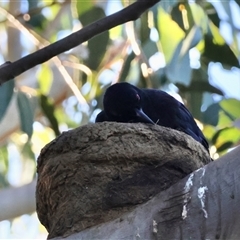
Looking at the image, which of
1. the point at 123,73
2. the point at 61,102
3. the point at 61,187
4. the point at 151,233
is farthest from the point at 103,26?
the point at 61,102

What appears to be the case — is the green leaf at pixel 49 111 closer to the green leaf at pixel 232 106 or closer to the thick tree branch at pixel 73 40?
the green leaf at pixel 232 106

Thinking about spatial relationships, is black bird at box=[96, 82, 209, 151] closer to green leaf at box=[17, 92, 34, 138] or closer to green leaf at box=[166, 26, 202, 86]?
green leaf at box=[166, 26, 202, 86]

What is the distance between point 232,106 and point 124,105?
759mm

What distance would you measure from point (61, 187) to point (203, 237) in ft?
2.14

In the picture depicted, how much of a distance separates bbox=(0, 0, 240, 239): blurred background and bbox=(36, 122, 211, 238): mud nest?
50 centimetres

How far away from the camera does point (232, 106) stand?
3.58m

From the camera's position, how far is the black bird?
3.02 metres

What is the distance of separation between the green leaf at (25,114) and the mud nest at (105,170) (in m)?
0.83

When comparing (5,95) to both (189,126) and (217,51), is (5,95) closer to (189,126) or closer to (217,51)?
(189,126)

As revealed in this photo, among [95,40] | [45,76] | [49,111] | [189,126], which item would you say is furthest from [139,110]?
[45,76]

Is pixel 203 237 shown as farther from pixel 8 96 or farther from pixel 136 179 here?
pixel 8 96

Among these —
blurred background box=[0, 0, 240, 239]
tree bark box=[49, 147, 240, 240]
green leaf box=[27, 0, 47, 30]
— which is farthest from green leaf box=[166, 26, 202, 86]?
tree bark box=[49, 147, 240, 240]

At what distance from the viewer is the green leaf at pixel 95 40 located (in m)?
3.21

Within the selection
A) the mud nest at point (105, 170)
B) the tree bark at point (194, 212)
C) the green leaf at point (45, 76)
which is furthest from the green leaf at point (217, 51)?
the tree bark at point (194, 212)
